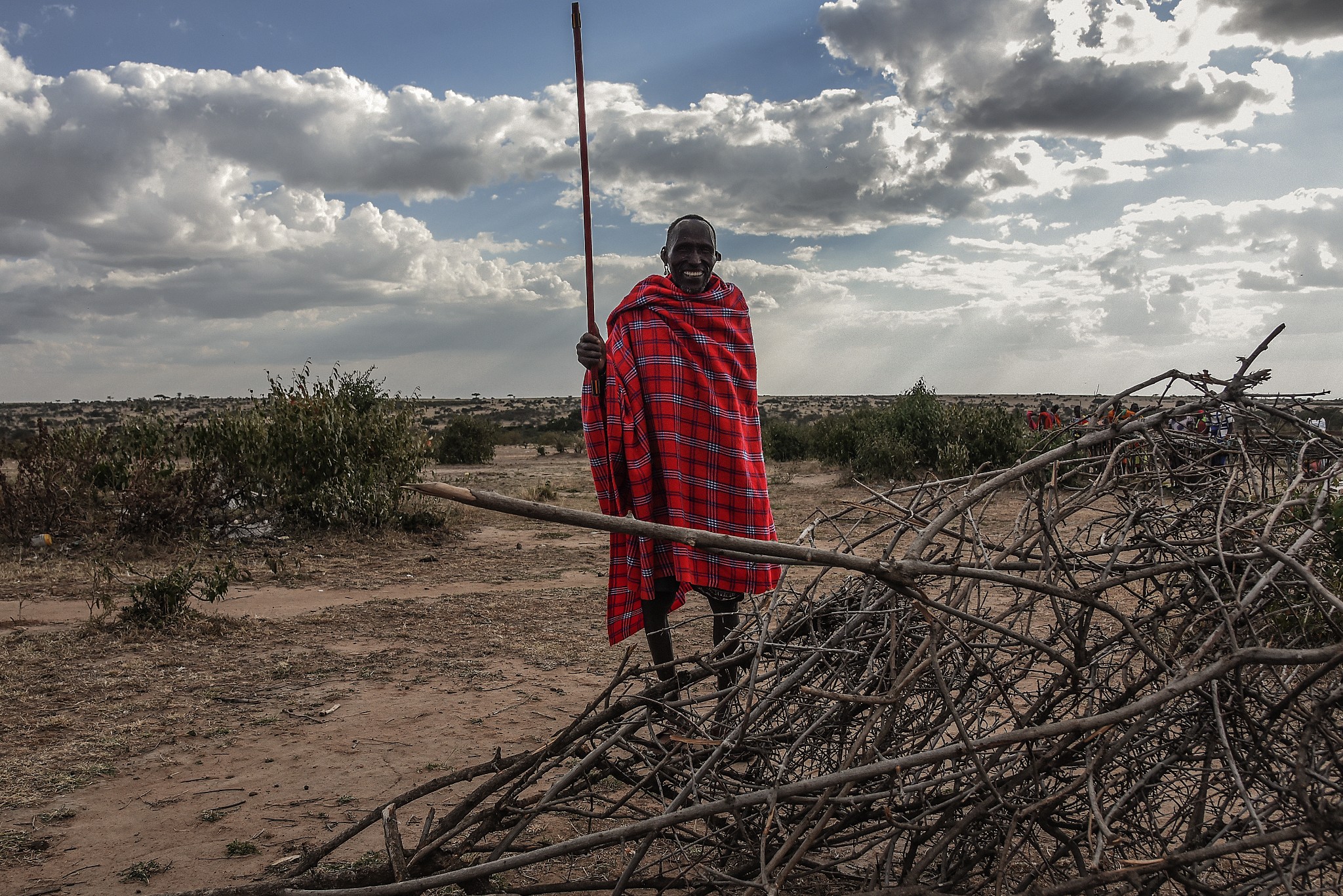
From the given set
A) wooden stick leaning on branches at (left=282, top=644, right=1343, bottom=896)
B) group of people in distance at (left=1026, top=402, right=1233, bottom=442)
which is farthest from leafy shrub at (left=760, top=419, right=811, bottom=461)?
wooden stick leaning on branches at (left=282, top=644, right=1343, bottom=896)

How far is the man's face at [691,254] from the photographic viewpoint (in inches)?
146

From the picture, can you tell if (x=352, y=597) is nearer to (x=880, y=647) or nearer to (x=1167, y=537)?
(x=880, y=647)

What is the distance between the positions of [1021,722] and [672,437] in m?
1.83

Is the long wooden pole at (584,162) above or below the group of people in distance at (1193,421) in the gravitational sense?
above

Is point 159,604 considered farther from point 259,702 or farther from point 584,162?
point 584,162

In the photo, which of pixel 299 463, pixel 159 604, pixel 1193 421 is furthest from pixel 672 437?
pixel 299 463

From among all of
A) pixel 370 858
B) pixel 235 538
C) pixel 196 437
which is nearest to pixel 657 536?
pixel 370 858

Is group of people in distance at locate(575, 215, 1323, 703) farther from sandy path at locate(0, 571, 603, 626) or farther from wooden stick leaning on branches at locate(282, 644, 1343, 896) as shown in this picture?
sandy path at locate(0, 571, 603, 626)

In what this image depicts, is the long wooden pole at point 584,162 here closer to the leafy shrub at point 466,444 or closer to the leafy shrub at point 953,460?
the leafy shrub at point 953,460

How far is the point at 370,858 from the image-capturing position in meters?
2.75

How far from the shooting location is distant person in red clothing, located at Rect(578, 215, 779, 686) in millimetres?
3570

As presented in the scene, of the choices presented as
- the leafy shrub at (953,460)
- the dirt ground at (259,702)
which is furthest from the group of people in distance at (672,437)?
the leafy shrub at (953,460)

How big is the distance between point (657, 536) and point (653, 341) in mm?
2239

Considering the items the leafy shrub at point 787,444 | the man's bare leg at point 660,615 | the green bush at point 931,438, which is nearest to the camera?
the man's bare leg at point 660,615
